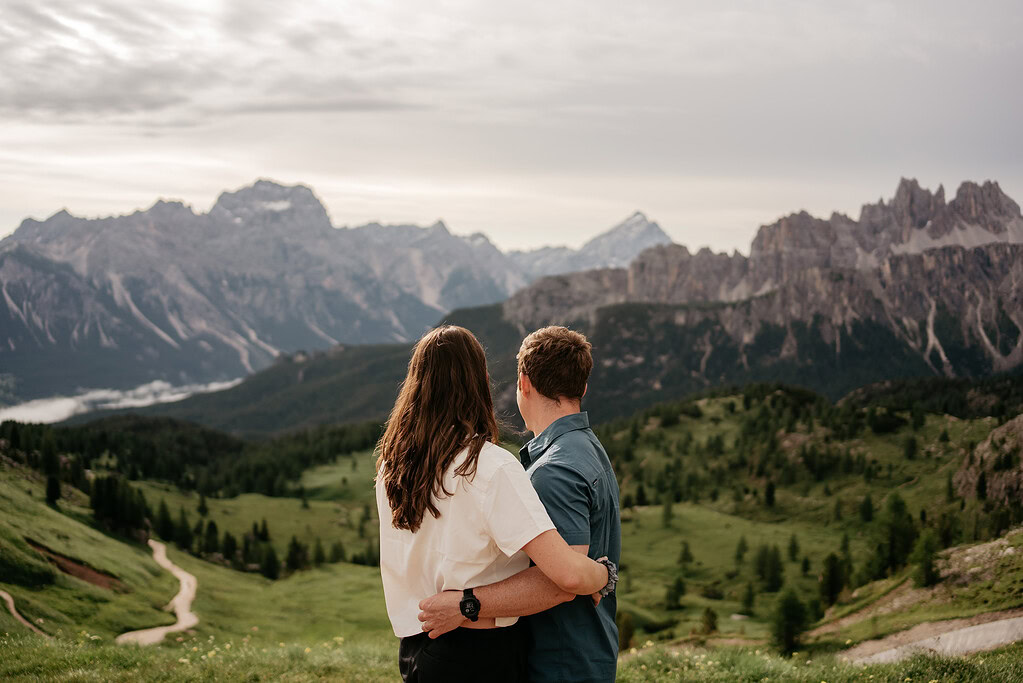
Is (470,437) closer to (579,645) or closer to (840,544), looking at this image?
(579,645)

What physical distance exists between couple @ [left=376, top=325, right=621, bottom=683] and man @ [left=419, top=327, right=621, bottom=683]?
2 cm

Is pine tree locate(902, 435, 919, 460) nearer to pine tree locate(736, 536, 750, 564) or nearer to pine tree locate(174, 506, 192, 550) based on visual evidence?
pine tree locate(736, 536, 750, 564)

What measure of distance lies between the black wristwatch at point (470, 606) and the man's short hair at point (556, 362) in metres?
2.64

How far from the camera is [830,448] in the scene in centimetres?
18075

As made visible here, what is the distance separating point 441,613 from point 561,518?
174cm

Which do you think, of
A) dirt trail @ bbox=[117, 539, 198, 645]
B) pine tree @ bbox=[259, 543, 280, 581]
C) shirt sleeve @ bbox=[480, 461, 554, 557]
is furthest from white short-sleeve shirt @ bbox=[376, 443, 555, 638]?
pine tree @ bbox=[259, 543, 280, 581]

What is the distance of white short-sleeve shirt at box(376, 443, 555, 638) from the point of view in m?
8.14

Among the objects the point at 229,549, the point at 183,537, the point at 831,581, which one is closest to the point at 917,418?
the point at 831,581

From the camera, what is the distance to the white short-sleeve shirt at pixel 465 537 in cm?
814

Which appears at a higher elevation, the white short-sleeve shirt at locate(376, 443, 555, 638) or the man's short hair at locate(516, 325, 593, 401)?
the man's short hair at locate(516, 325, 593, 401)

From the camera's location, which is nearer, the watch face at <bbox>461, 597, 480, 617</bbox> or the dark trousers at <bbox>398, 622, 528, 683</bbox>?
the watch face at <bbox>461, 597, 480, 617</bbox>

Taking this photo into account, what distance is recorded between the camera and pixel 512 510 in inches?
320

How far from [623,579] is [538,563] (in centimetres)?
12069

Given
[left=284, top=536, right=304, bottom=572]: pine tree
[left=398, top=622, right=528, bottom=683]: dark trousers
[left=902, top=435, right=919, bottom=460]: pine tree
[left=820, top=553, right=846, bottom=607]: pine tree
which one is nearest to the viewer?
[left=398, top=622, right=528, bottom=683]: dark trousers
